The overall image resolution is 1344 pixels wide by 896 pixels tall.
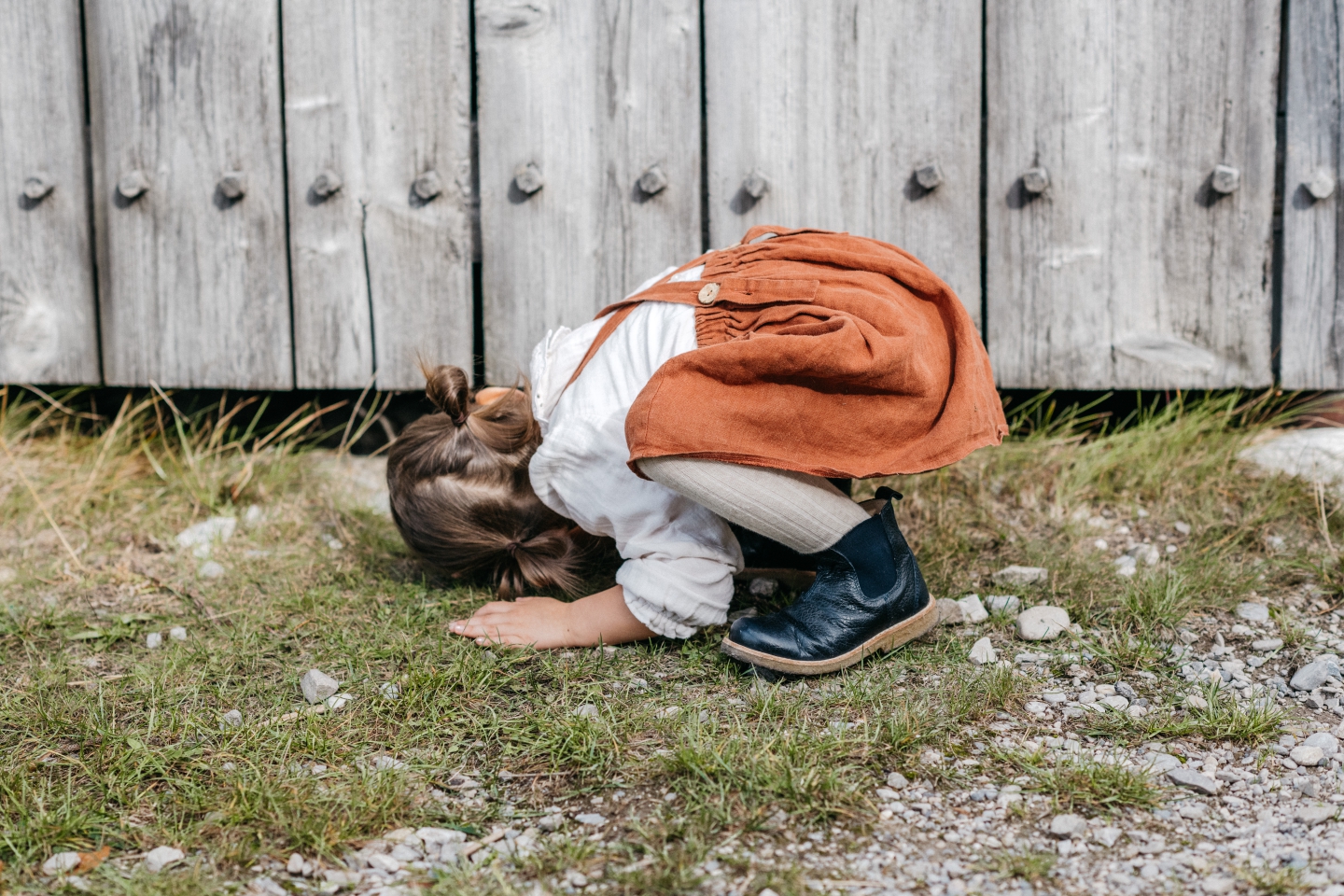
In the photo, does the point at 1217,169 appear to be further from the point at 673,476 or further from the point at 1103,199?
the point at 673,476

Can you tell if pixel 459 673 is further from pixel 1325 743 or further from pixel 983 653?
pixel 1325 743

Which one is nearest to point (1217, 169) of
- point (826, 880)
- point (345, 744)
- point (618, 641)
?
point (618, 641)

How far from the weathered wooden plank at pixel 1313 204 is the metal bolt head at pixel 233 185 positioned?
2.32m

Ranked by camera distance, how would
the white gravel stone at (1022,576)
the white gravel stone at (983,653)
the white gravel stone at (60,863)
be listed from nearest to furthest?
1. the white gravel stone at (60,863)
2. the white gravel stone at (983,653)
3. the white gravel stone at (1022,576)

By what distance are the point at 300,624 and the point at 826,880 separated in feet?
3.72

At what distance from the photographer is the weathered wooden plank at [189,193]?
2295 millimetres

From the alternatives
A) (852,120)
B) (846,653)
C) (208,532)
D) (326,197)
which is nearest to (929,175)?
(852,120)

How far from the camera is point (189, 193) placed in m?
2.34

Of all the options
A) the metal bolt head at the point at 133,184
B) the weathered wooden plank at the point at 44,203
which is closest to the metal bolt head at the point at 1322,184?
the metal bolt head at the point at 133,184

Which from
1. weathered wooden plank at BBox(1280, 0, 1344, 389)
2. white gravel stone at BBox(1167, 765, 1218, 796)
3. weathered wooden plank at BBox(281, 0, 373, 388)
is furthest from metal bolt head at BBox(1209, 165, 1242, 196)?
weathered wooden plank at BBox(281, 0, 373, 388)

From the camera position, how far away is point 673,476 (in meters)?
1.53

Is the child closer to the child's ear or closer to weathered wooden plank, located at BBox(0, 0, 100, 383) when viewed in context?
the child's ear

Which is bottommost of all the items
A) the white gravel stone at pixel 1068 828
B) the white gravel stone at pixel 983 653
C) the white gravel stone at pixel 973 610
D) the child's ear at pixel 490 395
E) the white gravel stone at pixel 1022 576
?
the white gravel stone at pixel 1068 828

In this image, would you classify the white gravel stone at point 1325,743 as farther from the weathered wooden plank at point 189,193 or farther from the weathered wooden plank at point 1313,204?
the weathered wooden plank at point 189,193
